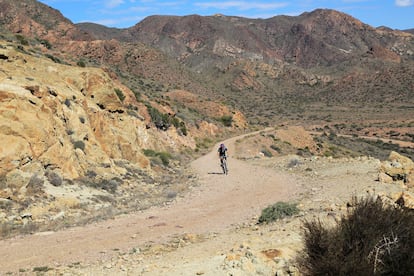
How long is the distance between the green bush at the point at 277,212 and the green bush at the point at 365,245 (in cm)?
466

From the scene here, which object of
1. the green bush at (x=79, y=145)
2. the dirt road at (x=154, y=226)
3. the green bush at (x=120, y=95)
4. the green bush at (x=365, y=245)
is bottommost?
the dirt road at (x=154, y=226)

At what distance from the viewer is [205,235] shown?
34.8ft

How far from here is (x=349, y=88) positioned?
112m

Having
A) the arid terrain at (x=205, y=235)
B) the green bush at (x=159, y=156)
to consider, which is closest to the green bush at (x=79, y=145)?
the arid terrain at (x=205, y=235)

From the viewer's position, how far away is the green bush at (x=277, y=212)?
11.3 metres

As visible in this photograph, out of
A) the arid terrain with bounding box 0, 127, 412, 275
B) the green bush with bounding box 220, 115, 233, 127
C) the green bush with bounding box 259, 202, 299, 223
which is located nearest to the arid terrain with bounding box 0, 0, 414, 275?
the arid terrain with bounding box 0, 127, 412, 275

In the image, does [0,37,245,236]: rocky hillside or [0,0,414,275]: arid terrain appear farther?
[0,37,245,236]: rocky hillside

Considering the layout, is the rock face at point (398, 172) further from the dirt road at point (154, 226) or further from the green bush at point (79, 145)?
the green bush at point (79, 145)

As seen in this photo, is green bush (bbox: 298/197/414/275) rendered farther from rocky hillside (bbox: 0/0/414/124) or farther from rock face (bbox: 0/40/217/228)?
rocky hillside (bbox: 0/0/414/124)

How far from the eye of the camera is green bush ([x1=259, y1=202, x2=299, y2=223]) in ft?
37.1

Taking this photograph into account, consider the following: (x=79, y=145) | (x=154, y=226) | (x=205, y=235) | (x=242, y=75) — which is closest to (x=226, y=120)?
(x=79, y=145)

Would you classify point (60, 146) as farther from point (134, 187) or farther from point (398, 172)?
point (398, 172)

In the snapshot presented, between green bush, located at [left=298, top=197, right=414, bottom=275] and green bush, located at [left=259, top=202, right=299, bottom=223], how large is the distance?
4663mm

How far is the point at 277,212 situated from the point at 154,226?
348 cm
